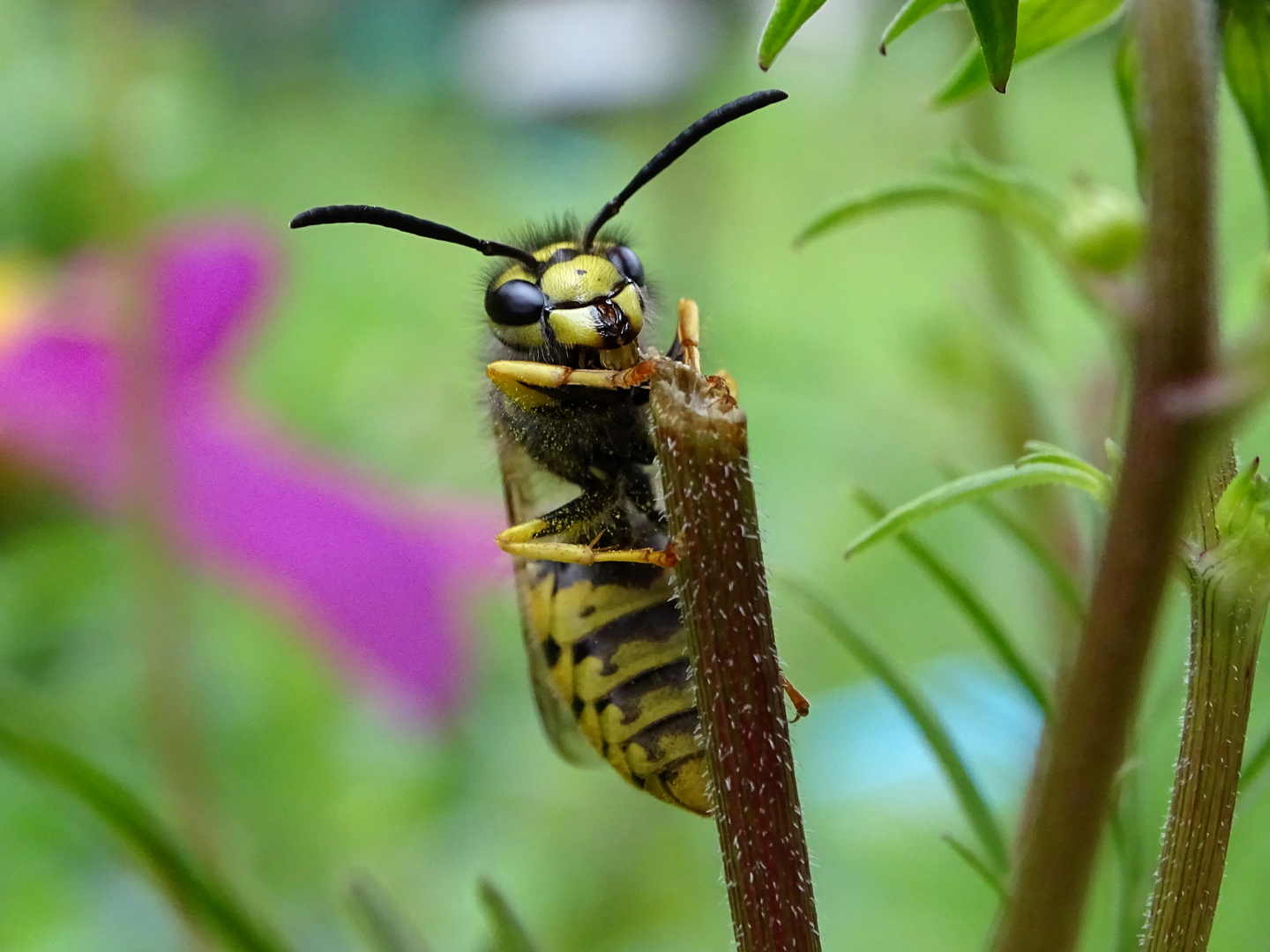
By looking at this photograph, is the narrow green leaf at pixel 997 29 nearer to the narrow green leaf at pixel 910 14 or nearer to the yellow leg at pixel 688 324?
the narrow green leaf at pixel 910 14

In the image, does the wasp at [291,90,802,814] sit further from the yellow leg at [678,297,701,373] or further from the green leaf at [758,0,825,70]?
the green leaf at [758,0,825,70]

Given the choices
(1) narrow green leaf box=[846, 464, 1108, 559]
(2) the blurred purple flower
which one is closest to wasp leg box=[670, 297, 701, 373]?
(1) narrow green leaf box=[846, 464, 1108, 559]

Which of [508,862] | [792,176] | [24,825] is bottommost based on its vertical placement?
[508,862]

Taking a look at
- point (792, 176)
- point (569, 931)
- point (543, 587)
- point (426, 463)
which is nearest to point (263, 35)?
→ point (792, 176)

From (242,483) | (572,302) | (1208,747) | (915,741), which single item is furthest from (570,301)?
(915,741)

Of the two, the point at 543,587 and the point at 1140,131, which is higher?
the point at 1140,131

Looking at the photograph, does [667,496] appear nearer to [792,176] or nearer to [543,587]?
[543,587]

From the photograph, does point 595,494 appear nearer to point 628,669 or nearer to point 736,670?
point 628,669
